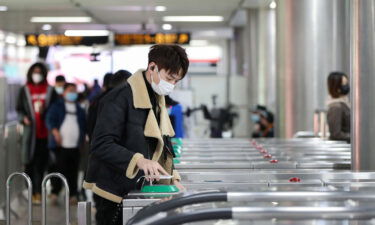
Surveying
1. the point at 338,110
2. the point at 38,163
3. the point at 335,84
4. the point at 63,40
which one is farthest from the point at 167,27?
the point at 338,110

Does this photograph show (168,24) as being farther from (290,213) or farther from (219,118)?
(290,213)

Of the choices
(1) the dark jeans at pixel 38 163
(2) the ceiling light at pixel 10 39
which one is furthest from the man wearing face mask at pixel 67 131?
(2) the ceiling light at pixel 10 39

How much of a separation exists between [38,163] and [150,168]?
27.2 feet

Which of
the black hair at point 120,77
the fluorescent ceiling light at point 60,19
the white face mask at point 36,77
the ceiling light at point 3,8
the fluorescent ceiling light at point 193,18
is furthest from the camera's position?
the fluorescent ceiling light at point 193,18

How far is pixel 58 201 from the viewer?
39.5 ft

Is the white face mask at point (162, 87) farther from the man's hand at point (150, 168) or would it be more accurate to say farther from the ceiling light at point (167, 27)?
the ceiling light at point (167, 27)

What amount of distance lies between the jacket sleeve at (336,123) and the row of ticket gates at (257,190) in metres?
0.29

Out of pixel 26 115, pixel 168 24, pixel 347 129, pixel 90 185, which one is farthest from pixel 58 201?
pixel 168 24

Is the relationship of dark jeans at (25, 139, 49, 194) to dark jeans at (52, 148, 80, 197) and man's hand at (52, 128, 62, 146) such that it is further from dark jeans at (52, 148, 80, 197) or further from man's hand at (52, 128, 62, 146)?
man's hand at (52, 128, 62, 146)

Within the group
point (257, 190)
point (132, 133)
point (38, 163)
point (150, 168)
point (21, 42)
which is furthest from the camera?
point (21, 42)

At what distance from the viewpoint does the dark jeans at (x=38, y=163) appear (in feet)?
38.8

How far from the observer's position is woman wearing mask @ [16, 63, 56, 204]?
38.6 feet

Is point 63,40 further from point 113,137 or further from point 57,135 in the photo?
point 113,137

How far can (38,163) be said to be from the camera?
1190cm
